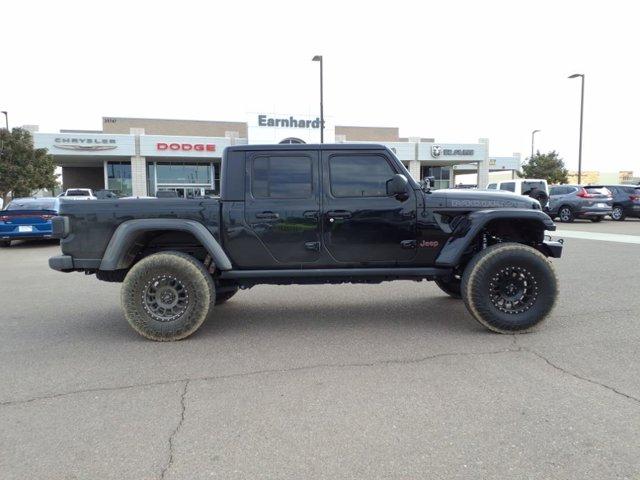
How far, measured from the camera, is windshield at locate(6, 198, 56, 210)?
13492mm

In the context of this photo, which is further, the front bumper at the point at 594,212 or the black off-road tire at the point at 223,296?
the front bumper at the point at 594,212

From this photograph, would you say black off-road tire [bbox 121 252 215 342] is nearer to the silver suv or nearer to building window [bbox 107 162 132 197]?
the silver suv

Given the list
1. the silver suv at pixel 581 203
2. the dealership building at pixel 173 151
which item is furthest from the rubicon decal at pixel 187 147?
the silver suv at pixel 581 203

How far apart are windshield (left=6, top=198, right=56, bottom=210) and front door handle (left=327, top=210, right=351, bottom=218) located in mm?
11809

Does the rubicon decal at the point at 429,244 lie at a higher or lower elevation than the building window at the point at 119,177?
lower

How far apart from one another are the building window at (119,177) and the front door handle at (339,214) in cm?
3787

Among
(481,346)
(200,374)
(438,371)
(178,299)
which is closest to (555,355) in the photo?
(481,346)

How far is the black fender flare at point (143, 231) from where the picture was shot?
4.59 meters

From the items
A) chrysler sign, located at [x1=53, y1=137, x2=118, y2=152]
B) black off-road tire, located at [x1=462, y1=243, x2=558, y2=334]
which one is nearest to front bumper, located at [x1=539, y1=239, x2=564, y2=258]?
black off-road tire, located at [x1=462, y1=243, x2=558, y2=334]

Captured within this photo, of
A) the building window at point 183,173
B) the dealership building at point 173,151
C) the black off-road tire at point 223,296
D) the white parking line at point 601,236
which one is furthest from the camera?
the building window at point 183,173

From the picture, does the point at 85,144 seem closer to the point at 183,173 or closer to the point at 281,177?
the point at 183,173

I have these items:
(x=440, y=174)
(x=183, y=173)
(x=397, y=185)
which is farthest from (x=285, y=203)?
(x=440, y=174)

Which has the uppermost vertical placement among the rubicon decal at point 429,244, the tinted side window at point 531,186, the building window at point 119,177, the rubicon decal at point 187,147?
the rubicon decal at point 187,147

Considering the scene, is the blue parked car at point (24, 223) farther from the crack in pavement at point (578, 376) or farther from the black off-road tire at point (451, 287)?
the crack in pavement at point (578, 376)
